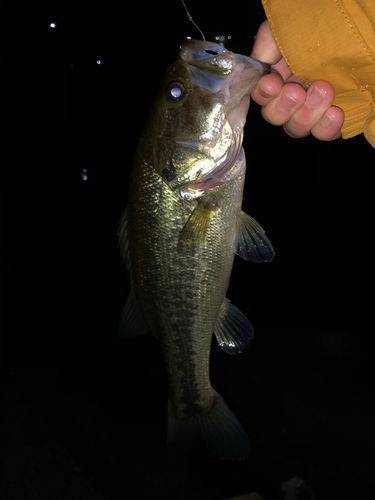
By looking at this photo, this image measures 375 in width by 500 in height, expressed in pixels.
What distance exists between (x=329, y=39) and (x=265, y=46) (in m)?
0.47

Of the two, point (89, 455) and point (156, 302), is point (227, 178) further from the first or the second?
point (89, 455)

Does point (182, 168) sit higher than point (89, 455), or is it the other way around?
point (182, 168)

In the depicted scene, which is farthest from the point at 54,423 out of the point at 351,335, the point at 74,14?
the point at 74,14

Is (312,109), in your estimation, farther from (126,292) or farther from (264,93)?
(126,292)

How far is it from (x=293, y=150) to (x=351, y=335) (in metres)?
4.72

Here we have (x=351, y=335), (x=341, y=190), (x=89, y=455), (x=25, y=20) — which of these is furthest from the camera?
(x=25, y=20)

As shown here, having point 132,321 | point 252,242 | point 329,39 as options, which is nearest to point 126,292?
point 132,321

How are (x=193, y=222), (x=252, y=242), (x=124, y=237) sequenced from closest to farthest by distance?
(x=193, y=222)
(x=252, y=242)
(x=124, y=237)

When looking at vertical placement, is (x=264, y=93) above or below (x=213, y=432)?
above

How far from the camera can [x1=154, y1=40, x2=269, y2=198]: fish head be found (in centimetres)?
129

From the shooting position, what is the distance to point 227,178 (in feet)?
4.68

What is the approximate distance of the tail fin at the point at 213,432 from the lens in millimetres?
1804

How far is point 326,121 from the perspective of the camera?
151cm

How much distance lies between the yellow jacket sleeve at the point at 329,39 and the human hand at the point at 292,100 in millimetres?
83
